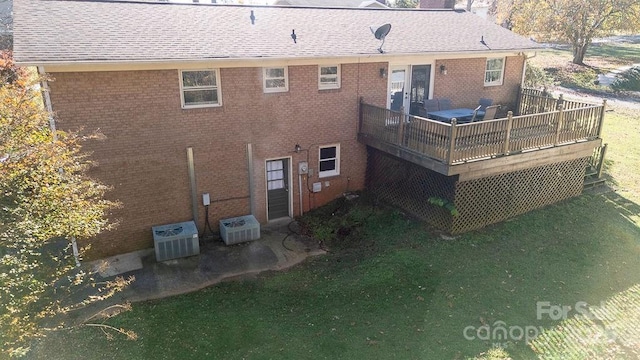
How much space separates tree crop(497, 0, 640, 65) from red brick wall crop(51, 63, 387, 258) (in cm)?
3057

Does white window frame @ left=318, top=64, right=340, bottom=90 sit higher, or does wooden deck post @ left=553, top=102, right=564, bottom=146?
white window frame @ left=318, top=64, right=340, bottom=90

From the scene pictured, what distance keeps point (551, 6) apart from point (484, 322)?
124ft

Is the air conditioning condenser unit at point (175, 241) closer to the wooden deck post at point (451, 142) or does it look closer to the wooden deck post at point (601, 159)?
the wooden deck post at point (451, 142)

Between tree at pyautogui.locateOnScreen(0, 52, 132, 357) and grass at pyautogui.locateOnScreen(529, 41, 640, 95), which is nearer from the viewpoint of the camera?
tree at pyautogui.locateOnScreen(0, 52, 132, 357)

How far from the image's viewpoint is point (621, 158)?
17969mm

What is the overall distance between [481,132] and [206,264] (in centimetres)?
790

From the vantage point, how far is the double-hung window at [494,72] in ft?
54.0

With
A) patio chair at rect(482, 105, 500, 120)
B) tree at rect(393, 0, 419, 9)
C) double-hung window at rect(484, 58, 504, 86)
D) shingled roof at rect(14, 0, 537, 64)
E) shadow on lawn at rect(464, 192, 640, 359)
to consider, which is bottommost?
shadow on lawn at rect(464, 192, 640, 359)

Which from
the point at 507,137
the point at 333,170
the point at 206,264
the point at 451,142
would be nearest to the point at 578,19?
the point at 507,137

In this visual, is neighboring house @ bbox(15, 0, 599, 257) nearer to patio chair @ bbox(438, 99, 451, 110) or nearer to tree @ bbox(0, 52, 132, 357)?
patio chair @ bbox(438, 99, 451, 110)

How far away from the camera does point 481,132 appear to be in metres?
11.3

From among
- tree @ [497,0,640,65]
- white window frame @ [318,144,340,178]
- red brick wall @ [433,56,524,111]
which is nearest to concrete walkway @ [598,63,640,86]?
tree @ [497,0,640,65]

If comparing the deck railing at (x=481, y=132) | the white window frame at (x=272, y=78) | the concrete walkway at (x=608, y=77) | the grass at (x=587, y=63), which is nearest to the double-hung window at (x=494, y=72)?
the deck railing at (x=481, y=132)

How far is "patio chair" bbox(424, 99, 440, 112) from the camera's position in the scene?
48.9ft
